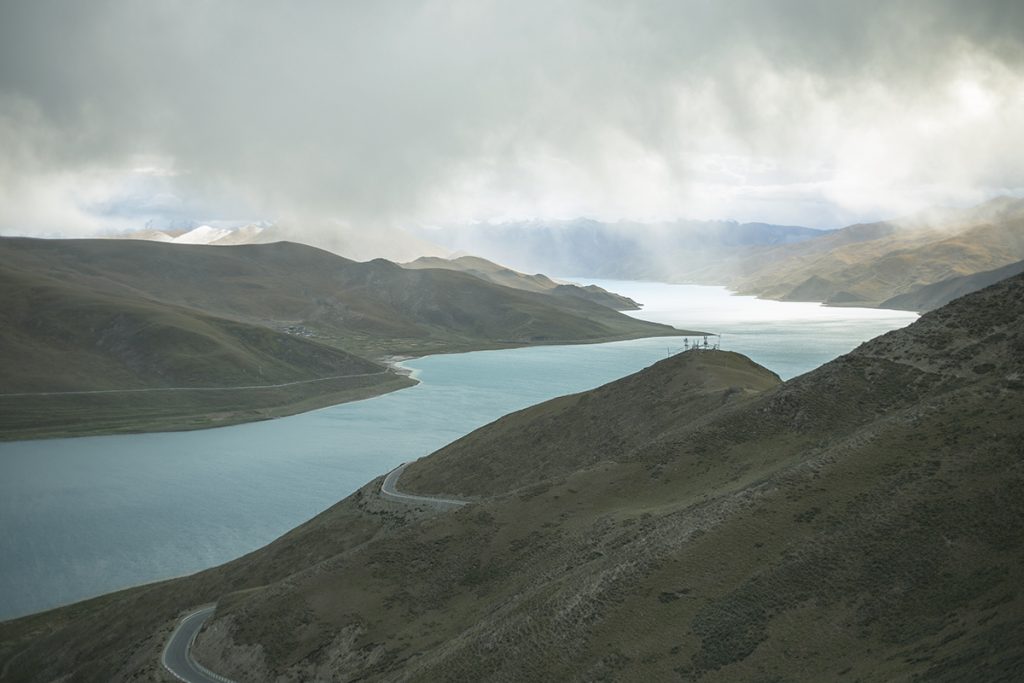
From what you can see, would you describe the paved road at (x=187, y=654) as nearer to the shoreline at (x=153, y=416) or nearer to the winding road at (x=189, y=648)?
the winding road at (x=189, y=648)

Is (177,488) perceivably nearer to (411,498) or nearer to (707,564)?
(411,498)

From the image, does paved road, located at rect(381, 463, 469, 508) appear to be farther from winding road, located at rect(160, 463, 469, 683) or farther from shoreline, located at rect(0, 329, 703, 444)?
shoreline, located at rect(0, 329, 703, 444)

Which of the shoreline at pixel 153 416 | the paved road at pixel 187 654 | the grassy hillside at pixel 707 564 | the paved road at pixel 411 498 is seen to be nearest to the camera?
the grassy hillside at pixel 707 564

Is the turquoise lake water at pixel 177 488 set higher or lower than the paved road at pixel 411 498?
lower

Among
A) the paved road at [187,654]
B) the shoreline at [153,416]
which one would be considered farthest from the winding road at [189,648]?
the shoreline at [153,416]

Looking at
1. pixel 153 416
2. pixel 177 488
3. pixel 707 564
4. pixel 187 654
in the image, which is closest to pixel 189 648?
pixel 187 654
